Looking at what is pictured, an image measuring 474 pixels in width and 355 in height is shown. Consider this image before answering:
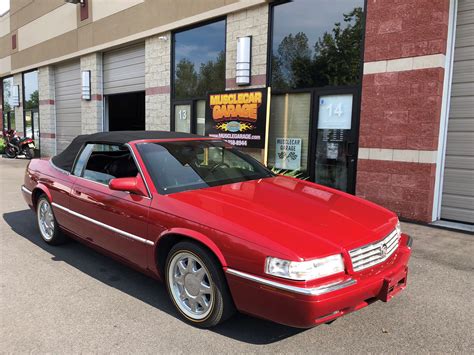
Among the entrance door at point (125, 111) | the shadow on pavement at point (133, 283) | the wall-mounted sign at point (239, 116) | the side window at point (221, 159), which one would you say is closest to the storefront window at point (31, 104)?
the entrance door at point (125, 111)

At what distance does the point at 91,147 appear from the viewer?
14.9 ft

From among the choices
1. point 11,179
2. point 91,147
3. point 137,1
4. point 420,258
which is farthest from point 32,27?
point 420,258

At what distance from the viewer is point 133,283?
12.8ft

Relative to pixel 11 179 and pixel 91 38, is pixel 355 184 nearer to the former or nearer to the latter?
pixel 11 179

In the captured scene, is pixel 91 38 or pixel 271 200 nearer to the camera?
pixel 271 200

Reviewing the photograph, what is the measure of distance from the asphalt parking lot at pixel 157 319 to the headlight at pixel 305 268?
0.63m

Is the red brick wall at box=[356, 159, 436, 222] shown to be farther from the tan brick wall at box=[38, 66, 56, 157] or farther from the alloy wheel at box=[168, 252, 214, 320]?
the tan brick wall at box=[38, 66, 56, 157]

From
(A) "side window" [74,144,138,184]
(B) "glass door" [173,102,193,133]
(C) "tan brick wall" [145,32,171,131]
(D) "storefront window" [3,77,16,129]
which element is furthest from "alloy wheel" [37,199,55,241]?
(D) "storefront window" [3,77,16,129]

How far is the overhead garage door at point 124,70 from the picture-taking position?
12430 millimetres

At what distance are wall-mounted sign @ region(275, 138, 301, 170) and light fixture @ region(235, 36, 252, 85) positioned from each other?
1.58 meters

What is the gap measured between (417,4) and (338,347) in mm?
5731

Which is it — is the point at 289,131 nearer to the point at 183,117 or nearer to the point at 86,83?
the point at 183,117

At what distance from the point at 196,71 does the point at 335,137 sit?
4.72 metres

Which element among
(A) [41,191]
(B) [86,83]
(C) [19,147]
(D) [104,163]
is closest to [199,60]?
(B) [86,83]
